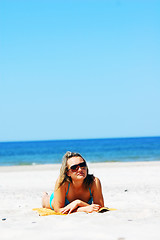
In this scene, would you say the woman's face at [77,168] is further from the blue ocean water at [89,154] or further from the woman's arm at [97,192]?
the blue ocean water at [89,154]

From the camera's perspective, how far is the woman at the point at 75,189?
5000 millimetres

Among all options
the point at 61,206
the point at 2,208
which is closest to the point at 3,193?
the point at 2,208

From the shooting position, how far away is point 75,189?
5.30 metres

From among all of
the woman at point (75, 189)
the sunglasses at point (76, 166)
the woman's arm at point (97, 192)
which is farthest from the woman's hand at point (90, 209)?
the sunglasses at point (76, 166)

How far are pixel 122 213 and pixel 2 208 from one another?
10.5 ft

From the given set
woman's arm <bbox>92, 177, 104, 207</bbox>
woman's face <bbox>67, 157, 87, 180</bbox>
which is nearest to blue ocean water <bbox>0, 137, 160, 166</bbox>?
woman's arm <bbox>92, 177, 104, 207</bbox>

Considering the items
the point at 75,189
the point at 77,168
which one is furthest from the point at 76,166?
the point at 75,189

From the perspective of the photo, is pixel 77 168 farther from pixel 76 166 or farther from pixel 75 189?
pixel 75 189

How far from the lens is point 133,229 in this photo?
12.3ft

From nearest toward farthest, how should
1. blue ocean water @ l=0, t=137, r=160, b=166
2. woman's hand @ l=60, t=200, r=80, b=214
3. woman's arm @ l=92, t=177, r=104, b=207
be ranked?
woman's hand @ l=60, t=200, r=80, b=214
woman's arm @ l=92, t=177, r=104, b=207
blue ocean water @ l=0, t=137, r=160, b=166

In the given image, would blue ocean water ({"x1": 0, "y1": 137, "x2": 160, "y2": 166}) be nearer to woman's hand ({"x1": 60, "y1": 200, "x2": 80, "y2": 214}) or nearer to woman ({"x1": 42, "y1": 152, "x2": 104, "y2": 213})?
woman ({"x1": 42, "y1": 152, "x2": 104, "y2": 213})

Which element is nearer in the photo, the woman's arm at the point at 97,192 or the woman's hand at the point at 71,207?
the woman's hand at the point at 71,207

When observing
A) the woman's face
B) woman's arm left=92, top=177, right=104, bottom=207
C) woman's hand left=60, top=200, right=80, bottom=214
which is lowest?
woman's hand left=60, top=200, right=80, bottom=214

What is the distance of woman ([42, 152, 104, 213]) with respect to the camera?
16.4 feet
